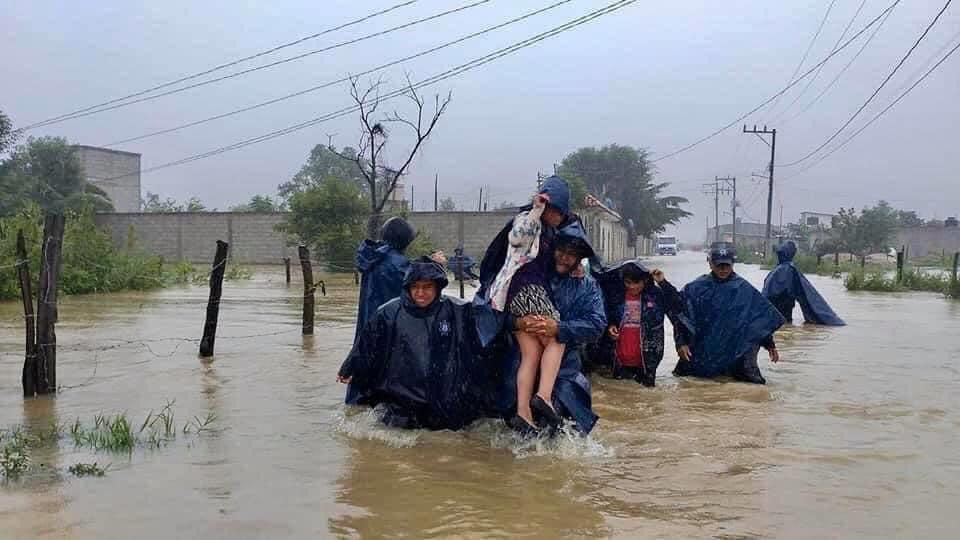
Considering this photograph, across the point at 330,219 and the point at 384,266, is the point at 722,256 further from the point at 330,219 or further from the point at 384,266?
the point at 330,219

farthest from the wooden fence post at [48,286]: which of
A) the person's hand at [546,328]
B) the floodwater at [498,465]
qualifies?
the person's hand at [546,328]

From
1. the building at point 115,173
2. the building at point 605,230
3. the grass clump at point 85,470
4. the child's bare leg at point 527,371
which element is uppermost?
the building at point 115,173

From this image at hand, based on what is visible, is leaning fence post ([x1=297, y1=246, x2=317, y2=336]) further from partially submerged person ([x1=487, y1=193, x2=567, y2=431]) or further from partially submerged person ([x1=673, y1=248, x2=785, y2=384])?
partially submerged person ([x1=487, y1=193, x2=567, y2=431])

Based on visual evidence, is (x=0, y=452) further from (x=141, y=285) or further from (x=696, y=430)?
(x=141, y=285)

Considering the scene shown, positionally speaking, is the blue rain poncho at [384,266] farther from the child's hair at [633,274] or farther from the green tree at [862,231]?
the green tree at [862,231]

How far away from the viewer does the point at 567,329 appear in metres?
5.56

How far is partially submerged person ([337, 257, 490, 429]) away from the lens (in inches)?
229

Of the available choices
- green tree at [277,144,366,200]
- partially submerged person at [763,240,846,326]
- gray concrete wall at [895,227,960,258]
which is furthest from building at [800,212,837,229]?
partially submerged person at [763,240,846,326]

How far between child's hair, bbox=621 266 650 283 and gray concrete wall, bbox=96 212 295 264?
3392 centimetres

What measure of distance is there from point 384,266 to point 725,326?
3453 mm

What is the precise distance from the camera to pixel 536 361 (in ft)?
18.5

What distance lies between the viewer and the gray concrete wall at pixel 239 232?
3931 centimetres

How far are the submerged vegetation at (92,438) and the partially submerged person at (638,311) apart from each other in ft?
11.9

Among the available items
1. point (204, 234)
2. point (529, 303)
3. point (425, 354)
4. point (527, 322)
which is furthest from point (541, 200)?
point (204, 234)
